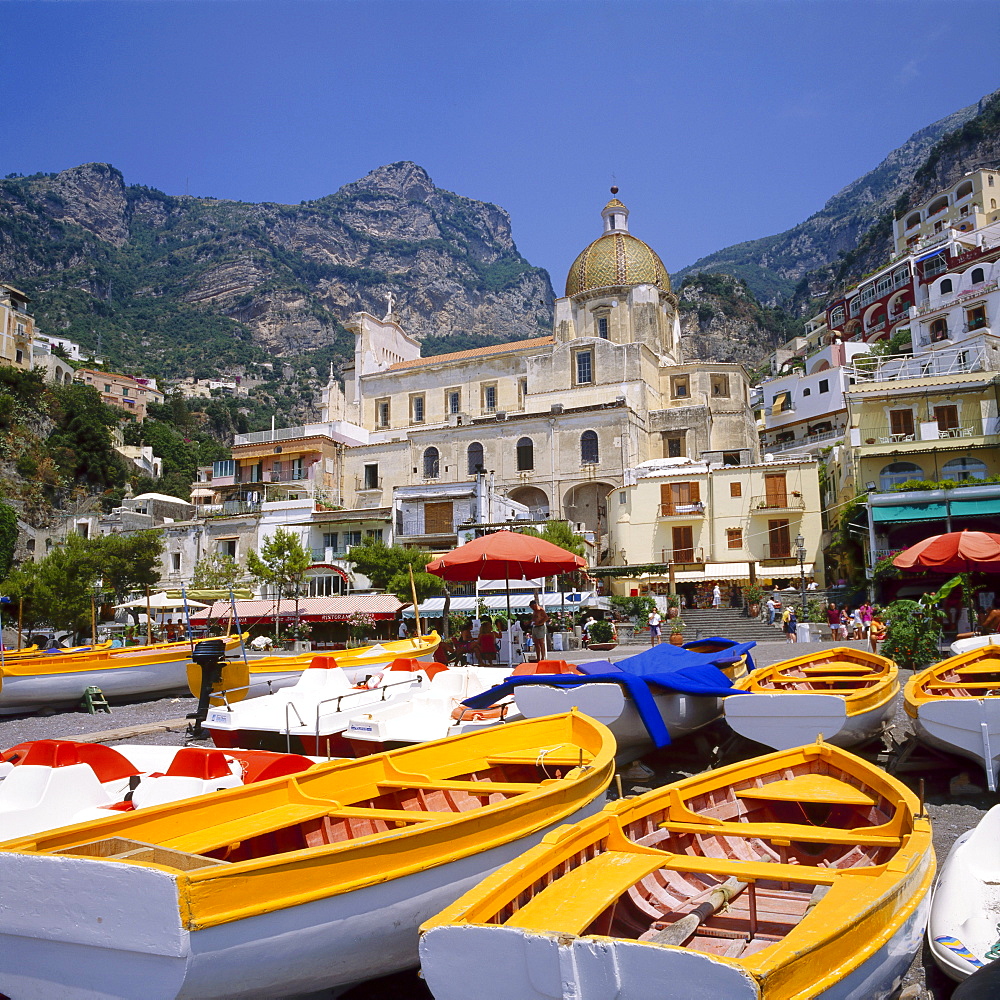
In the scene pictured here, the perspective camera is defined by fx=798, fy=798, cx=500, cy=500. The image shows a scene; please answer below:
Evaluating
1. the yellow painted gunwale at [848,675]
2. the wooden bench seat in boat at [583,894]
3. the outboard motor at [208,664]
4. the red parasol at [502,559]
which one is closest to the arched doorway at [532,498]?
the red parasol at [502,559]

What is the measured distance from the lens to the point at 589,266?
159ft

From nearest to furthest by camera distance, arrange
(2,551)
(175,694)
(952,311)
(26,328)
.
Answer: (175,694) → (2,551) → (952,311) → (26,328)

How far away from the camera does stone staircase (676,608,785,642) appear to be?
27.2 metres

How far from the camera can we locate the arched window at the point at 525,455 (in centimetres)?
4241

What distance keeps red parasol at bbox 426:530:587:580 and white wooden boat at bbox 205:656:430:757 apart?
360cm

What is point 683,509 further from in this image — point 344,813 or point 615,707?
point 344,813

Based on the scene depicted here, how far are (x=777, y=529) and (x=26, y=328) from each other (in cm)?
5878

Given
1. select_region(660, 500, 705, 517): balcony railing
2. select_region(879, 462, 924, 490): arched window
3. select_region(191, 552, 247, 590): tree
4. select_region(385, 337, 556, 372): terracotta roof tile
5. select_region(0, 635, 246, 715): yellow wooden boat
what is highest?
select_region(385, 337, 556, 372): terracotta roof tile

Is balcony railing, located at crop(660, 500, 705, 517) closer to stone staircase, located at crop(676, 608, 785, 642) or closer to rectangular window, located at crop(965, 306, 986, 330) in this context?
stone staircase, located at crop(676, 608, 785, 642)

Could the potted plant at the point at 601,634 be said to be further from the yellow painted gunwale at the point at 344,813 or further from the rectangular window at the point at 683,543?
the yellow painted gunwale at the point at 344,813

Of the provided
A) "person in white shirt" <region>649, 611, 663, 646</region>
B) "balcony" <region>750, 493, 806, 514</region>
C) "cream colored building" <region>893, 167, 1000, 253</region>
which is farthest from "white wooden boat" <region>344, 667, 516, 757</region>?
"cream colored building" <region>893, 167, 1000, 253</region>

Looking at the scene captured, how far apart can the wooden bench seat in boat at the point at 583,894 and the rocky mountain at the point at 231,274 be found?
11656cm

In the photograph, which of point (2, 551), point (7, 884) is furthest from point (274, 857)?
point (2, 551)

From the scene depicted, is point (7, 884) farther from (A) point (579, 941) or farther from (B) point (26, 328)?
(B) point (26, 328)
